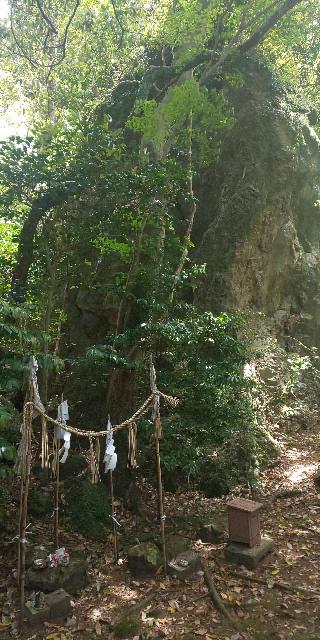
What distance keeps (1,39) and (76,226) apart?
37.9 ft

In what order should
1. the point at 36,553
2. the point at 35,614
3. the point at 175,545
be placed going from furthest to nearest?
the point at 175,545 → the point at 36,553 → the point at 35,614

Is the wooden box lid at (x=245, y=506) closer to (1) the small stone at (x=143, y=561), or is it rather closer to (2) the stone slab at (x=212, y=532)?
(2) the stone slab at (x=212, y=532)

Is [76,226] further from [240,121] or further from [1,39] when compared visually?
[1,39]

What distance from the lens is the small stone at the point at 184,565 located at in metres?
5.91

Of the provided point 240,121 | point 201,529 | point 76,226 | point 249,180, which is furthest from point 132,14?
point 201,529

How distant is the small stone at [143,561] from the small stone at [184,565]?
0.67 feet

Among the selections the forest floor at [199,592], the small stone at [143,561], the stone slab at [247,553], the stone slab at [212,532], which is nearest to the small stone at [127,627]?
the forest floor at [199,592]

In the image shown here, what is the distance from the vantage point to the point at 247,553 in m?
6.15

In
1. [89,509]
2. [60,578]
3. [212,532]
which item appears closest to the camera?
[60,578]

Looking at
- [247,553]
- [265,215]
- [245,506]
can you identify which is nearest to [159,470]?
[245,506]

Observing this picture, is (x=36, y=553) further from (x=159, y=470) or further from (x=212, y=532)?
(x=212, y=532)

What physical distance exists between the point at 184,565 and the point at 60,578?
1.63 metres

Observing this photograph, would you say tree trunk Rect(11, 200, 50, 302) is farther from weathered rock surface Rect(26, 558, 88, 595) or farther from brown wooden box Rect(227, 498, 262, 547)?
brown wooden box Rect(227, 498, 262, 547)

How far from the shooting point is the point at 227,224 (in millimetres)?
12789
